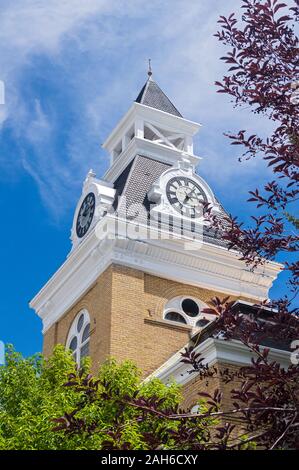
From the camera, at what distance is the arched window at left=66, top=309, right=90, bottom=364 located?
91.5 feet

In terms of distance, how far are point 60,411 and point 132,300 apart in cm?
1230

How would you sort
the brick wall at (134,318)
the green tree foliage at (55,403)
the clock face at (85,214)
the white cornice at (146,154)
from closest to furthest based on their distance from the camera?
the green tree foliage at (55,403)
the brick wall at (134,318)
the clock face at (85,214)
the white cornice at (146,154)

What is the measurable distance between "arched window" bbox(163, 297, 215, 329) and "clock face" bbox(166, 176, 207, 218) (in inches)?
136

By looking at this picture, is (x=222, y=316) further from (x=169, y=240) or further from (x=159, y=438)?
(x=169, y=240)

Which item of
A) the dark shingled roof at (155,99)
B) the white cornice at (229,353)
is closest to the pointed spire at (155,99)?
the dark shingled roof at (155,99)

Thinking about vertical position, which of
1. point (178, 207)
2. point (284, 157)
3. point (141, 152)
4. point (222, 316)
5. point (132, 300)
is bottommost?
point (222, 316)

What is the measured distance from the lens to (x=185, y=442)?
24.8 feet

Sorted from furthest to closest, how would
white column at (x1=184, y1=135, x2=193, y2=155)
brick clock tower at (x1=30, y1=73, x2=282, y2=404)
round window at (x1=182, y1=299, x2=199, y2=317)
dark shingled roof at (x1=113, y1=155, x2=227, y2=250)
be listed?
1. white column at (x1=184, y1=135, x2=193, y2=155)
2. dark shingled roof at (x1=113, y1=155, x2=227, y2=250)
3. round window at (x1=182, y1=299, x2=199, y2=317)
4. brick clock tower at (x1=30, y1=73, x2=282, y2=404)

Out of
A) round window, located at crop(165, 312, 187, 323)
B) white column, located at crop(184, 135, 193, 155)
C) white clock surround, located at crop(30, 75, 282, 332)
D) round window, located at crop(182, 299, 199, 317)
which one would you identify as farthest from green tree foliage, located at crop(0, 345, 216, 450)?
white column, located at crop(184, 135, 193, 155)

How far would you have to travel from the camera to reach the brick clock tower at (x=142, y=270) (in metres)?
26.0

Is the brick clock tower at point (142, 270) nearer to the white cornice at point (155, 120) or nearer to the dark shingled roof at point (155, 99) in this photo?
the white cornice at point (155, 120)

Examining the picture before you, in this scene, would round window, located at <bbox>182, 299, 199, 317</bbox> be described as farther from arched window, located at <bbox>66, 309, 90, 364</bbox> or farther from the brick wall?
arched window, located at <bbox>66, 309, 90, 364</bbox>

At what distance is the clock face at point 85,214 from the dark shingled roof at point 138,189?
43.1 inches
